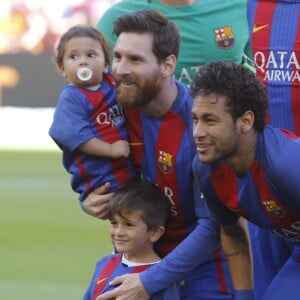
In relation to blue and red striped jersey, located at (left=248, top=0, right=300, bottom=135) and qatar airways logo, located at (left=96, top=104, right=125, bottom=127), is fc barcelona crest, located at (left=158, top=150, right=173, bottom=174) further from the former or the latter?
blue and red striped jersey, located at (left=248, top=0, right=300, bottom=135)

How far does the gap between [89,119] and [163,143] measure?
340mm

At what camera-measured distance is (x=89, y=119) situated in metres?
4.27

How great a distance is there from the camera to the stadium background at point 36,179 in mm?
7012

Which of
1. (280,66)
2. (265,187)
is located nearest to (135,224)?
(265,187)

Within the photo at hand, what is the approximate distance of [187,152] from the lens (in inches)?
162

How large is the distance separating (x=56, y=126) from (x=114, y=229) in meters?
0.50

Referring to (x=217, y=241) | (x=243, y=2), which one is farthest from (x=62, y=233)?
(x=217, y=241)

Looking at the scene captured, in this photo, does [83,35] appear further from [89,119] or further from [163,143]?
[163,143]

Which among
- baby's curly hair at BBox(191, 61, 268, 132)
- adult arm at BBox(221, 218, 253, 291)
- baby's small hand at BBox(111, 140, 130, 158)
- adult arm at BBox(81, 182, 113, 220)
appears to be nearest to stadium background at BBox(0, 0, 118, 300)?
adult arm at BBox(81, 182, 113, 220)

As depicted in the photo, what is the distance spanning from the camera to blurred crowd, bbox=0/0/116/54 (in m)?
19.2

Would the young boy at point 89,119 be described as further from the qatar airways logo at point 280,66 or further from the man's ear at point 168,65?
the qatar airways logo at point 280,66

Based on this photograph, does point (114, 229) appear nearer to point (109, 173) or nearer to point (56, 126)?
point (109, 173)

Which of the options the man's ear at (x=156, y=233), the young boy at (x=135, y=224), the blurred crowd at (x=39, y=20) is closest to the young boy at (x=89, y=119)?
the young boy at (x=135, y=224)

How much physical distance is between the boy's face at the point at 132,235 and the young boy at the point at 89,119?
0.15 m
